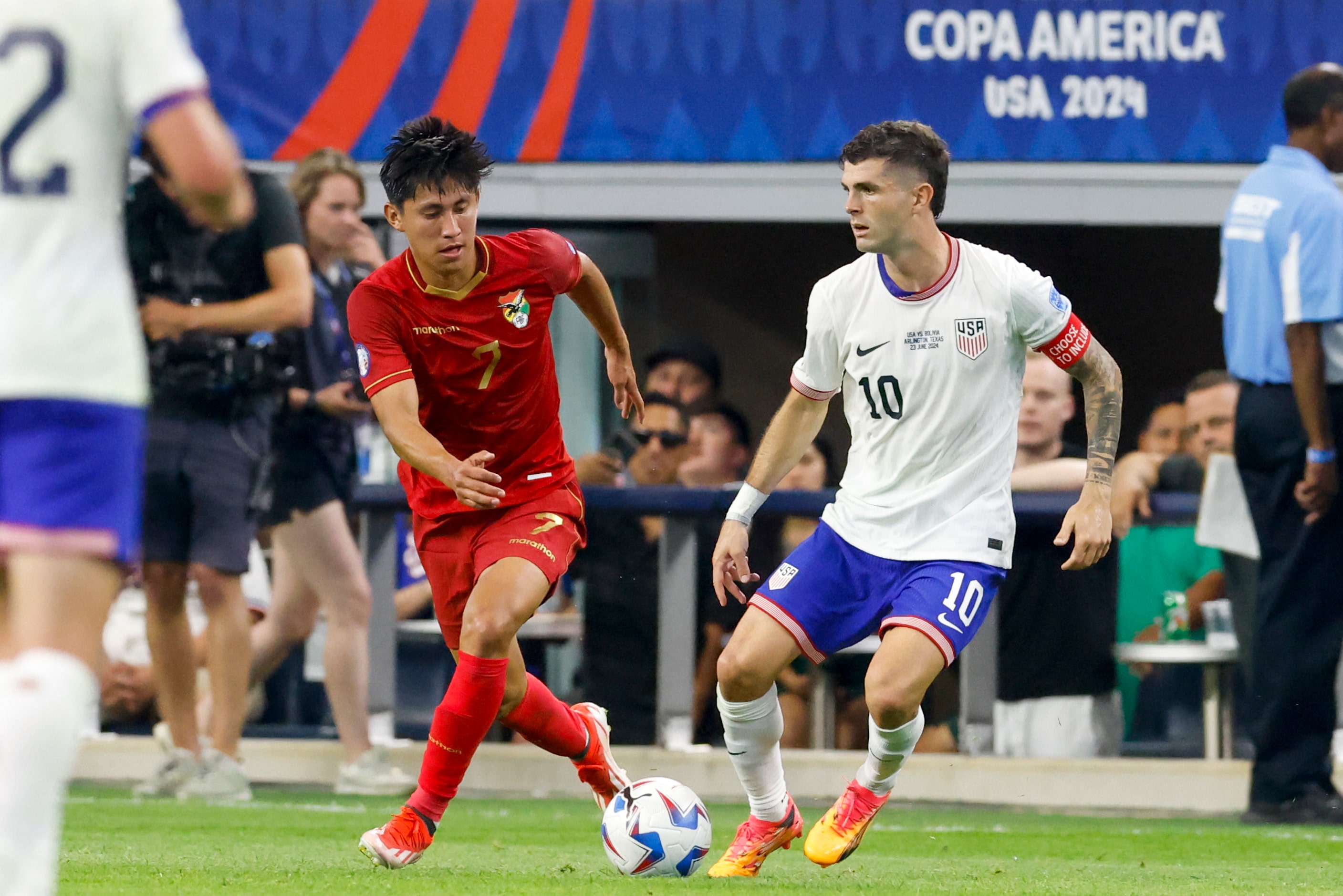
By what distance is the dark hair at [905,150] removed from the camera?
565cm

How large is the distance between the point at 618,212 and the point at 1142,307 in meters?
4.14

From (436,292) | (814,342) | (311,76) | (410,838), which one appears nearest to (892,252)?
(814,342)

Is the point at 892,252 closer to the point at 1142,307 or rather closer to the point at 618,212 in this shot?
the point at 618,212

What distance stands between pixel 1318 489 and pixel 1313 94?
1.44 meters

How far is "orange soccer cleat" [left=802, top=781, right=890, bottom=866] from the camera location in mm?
5465

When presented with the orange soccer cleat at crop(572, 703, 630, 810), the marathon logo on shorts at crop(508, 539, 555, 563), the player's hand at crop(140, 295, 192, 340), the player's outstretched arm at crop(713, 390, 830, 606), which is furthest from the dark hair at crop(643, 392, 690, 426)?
the marathon logo on shorts at crop(508, 539, 555, 563)

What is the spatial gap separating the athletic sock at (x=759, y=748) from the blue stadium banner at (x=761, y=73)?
4.73 m

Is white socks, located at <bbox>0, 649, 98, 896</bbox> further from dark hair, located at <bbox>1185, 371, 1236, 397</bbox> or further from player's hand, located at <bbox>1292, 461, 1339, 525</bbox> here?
dark hair, located at <bbox>1185, 371, 1236, 397</bbox>

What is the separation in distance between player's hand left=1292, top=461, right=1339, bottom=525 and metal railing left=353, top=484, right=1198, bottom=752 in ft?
3.12

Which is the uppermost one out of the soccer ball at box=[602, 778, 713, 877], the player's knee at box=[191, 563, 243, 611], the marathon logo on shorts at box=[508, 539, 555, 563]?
the marathon logo on shorts at box=[508, 539, 555, 563]

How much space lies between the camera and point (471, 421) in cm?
588

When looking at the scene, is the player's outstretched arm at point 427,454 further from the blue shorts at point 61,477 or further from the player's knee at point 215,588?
the player's knee at point 215,588

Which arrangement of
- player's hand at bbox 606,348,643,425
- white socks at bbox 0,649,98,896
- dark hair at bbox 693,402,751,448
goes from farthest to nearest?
dark hair at bbox 693,402,751,448 < player's hand at bbox 606,348,643,425 < white socks at bbox 0,649,98,896

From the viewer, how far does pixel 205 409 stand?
772 centimetres
